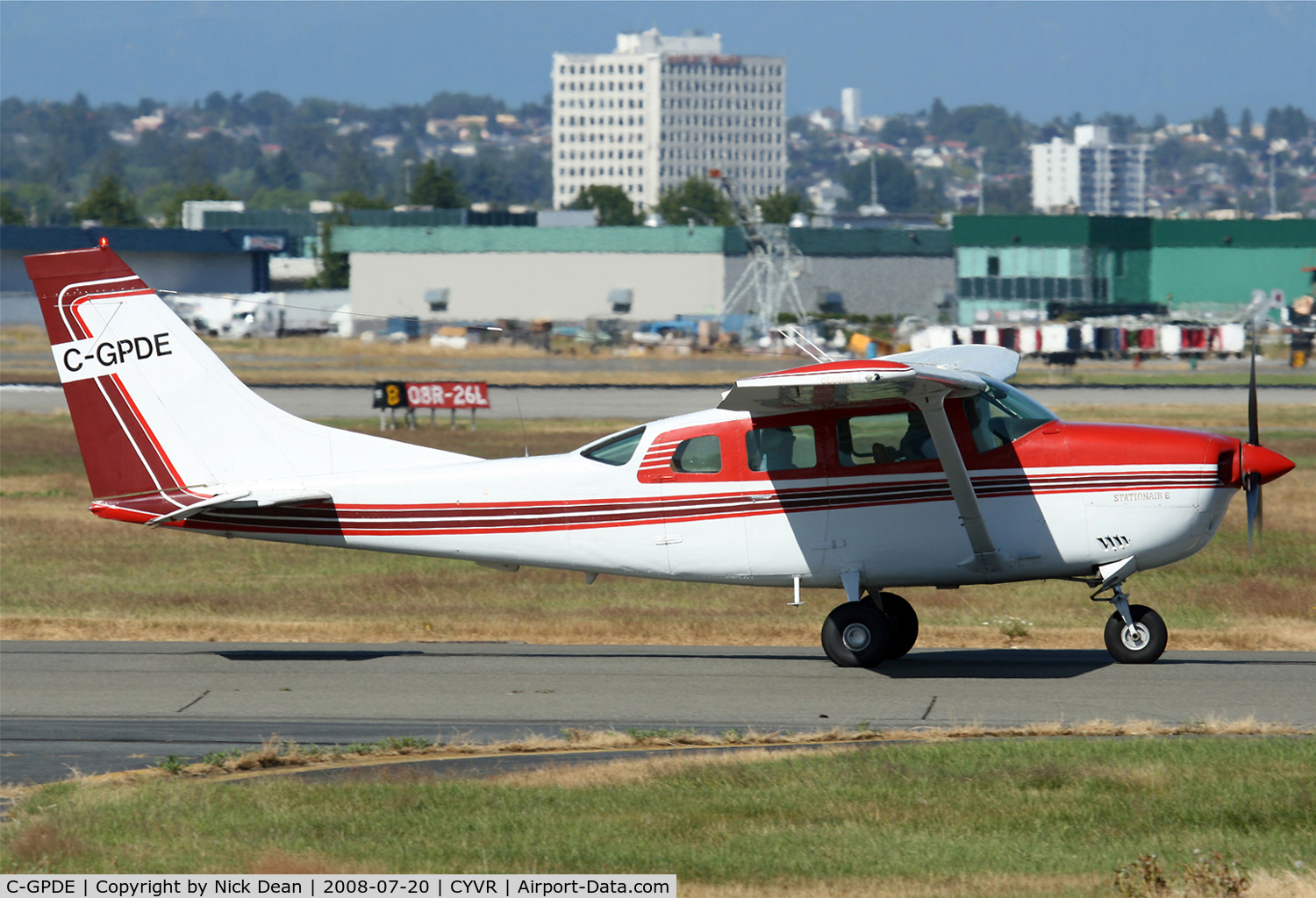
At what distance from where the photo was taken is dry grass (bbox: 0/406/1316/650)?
1548 cm

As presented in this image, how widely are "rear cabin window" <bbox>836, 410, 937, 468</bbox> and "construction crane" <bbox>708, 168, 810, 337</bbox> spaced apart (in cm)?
7238

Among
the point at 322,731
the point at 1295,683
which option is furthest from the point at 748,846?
the point at 1295,683

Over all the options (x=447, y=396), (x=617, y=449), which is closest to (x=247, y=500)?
(x=617, y=449)

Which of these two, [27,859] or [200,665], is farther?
[200,665]

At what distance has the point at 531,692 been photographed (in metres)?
12.5

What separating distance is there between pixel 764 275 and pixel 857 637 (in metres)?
83.1

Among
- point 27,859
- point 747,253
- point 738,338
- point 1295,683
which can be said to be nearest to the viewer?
point 27,859

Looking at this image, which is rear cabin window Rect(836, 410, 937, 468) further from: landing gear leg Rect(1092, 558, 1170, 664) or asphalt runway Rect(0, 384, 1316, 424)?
asphalt runway Rect(0, 384, 1316, 424)

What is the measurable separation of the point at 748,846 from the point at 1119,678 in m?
5.85

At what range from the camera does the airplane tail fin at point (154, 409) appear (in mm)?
13633

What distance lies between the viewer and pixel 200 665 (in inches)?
537

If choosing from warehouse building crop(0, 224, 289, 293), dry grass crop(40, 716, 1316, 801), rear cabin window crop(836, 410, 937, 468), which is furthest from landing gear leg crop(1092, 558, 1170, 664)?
warehouse building crop(0, 224, 289, 293)

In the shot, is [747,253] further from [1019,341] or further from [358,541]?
[358,541]

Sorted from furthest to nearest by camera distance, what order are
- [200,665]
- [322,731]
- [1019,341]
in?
[1019,341], [200,665], [322,731]
